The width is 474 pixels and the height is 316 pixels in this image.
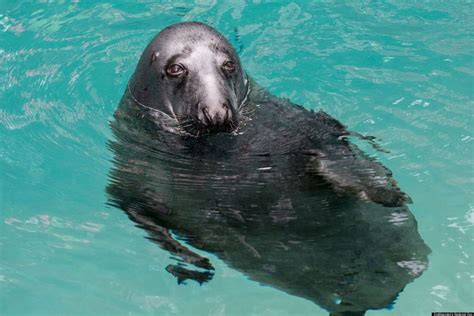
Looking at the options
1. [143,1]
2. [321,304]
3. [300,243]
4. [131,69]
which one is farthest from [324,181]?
[143,1]

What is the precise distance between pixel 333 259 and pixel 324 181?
541 millimetres

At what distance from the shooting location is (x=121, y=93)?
24.0 feet

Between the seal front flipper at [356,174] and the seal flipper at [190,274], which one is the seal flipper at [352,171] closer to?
the seal front flipper at [356,174]

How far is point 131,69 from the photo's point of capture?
790 cm

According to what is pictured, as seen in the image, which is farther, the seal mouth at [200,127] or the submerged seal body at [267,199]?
the seal mouth at [200,127]

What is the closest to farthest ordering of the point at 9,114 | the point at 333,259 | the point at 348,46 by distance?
the point at 333,259, the point at 9,114, the point at 348,46

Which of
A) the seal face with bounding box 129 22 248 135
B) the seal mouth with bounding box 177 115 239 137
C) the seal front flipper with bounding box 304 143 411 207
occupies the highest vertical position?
the seal face with bounding box 129 22 248 135

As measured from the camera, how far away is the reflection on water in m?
5.00

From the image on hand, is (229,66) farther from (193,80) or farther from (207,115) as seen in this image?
(207,115)

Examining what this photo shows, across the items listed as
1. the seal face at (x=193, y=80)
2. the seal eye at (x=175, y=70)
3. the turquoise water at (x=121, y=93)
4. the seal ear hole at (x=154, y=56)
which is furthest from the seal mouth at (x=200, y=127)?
the turquoise water at (x=121, y=93)

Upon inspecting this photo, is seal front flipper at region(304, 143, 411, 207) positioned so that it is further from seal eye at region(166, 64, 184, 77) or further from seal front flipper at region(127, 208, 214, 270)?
seal eye at region(166, 64, 184, 77)

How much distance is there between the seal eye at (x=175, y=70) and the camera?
5.68 meters

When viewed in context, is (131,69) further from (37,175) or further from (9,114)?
(37,175)

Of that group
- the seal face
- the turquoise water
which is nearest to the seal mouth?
the seal face
